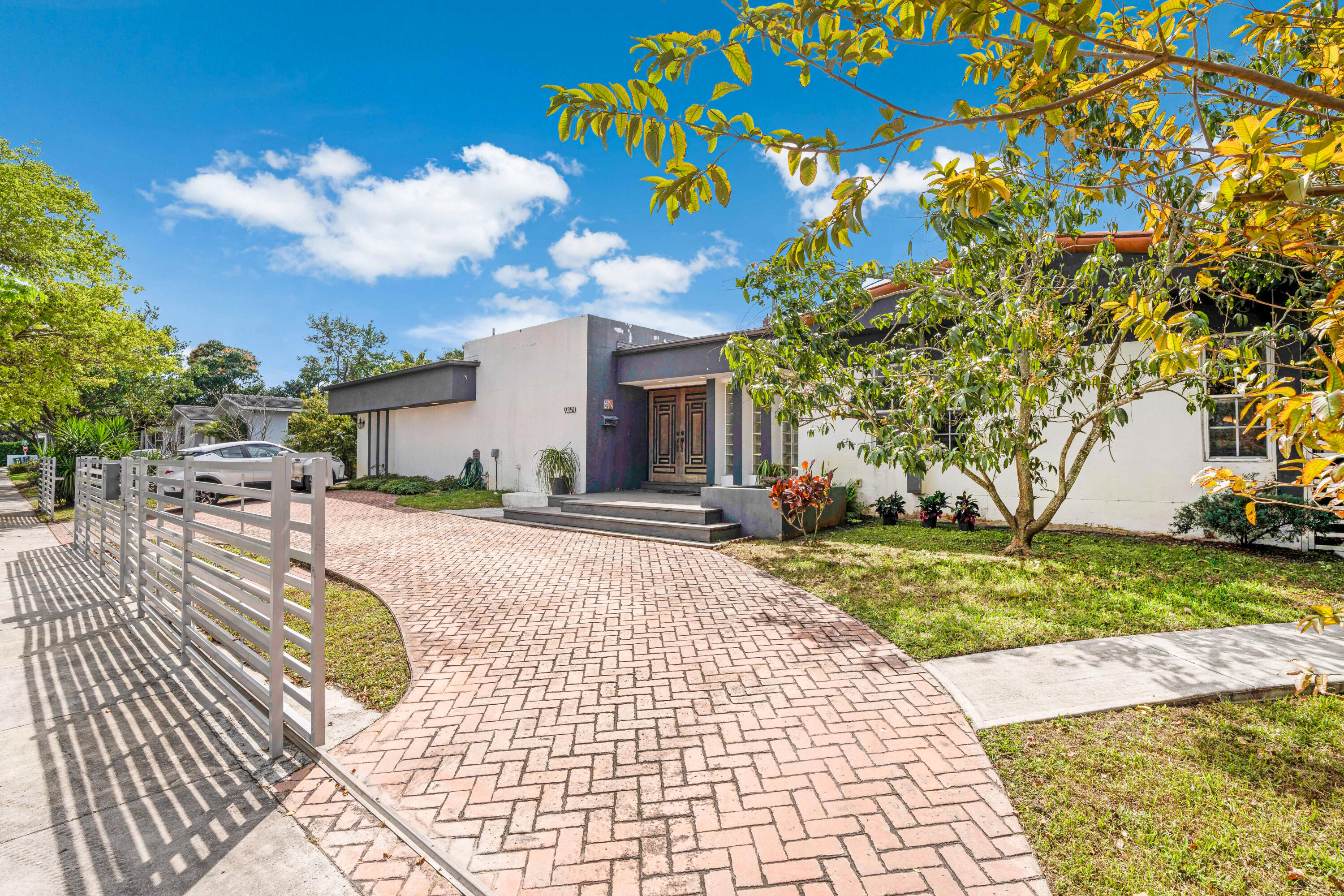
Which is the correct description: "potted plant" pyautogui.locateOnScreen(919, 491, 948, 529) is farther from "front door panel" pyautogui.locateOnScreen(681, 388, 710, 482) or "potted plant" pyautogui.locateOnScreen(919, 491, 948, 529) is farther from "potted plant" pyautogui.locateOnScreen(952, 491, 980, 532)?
"front door panel" pyautogui.locateOnScreen(681, 388, 710, 482)

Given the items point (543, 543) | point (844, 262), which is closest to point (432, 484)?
point (543, 543)

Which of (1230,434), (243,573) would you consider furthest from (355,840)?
(1230,434)

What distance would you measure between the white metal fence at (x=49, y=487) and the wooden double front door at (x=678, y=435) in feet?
41.1

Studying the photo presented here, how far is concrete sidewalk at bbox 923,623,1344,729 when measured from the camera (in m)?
3.11

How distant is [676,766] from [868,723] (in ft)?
3.56

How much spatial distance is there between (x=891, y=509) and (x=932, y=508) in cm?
63

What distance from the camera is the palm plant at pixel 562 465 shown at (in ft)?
43.1

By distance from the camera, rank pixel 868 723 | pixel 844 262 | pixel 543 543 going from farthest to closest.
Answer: pixel 543 543 → pixel 844 262 → pixel 868 723

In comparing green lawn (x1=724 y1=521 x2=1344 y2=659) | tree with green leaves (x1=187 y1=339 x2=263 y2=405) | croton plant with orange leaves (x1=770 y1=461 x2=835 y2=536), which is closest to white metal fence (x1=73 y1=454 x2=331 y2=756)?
green lawn (x1=724 y1=521 x2=1344 y2=659)

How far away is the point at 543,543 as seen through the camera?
8703 millimetres

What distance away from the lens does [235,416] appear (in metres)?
28.3

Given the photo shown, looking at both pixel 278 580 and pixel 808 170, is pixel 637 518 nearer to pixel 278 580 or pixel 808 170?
pixel 278 580

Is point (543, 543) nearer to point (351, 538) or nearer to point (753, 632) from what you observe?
point (351, 538)

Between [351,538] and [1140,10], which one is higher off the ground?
[1140,10]
